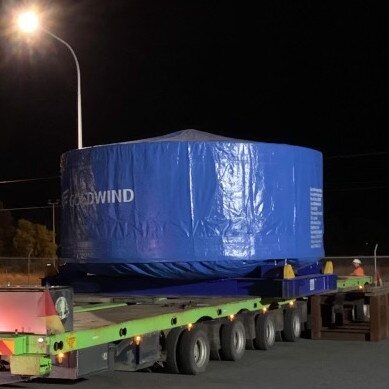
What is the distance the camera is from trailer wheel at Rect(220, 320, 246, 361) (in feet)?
39.2

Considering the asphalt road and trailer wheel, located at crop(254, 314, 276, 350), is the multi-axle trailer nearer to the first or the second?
trailer wheel, located at crop(254, 314, 276, 350)

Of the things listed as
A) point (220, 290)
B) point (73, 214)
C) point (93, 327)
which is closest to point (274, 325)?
point (220, 290)

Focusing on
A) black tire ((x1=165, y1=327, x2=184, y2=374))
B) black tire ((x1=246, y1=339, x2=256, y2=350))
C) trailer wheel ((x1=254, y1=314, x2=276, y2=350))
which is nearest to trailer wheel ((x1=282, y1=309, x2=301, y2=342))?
trailer wheel ((x1=254, y1=314, x2=276, y2=350))

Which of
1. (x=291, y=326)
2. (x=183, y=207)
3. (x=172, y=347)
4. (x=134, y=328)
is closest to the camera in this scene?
(x=134, y=328)

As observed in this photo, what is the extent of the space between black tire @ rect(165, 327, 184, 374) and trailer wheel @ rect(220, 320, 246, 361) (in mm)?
1310

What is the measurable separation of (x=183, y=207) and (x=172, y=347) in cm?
249

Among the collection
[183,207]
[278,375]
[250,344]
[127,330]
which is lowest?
[278,375]

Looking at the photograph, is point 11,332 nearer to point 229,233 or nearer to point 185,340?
point 185,340

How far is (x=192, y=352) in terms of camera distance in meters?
10.8

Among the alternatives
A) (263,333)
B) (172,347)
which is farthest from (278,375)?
(263,333)

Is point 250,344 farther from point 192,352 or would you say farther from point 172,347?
point 172,347

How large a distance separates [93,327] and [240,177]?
443 cm

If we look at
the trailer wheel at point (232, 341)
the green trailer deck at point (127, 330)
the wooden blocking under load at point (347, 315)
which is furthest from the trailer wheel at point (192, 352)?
the wooden blocking under load at point (347, 315)

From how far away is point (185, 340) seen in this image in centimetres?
1073
